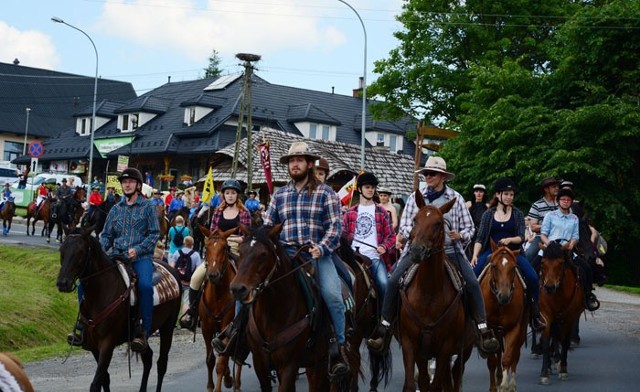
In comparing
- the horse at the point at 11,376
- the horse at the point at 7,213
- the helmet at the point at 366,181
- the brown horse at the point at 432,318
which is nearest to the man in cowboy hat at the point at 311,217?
the brown horse at the point at 432,318

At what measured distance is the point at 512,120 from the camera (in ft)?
106

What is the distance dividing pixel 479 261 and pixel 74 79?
10069cm

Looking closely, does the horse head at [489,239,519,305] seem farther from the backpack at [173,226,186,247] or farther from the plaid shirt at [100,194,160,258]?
the backpack at [173,226,186,247]

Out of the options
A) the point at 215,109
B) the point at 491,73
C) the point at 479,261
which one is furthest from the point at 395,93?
the point at 479,261

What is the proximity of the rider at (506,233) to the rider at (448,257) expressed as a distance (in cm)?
206

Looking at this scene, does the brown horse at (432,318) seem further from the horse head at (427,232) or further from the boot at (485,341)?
the boot at (485,341)

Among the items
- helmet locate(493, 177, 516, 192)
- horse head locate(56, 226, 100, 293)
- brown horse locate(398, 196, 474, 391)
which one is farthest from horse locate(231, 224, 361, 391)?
helmet locate(493, 177, 516, 192)

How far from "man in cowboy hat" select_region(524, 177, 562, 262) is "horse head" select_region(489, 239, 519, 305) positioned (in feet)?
7.90

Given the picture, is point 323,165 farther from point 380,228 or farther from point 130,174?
point 130,174

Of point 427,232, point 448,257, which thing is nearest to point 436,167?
point 448,257

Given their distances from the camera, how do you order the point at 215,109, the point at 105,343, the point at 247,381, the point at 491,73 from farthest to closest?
the point at 215,109 < the point at 491,73 < the point at 247,381 < the point at 105,343

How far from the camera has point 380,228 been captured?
41.5 feet

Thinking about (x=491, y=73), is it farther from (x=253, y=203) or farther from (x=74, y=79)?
(x=74, y=79)

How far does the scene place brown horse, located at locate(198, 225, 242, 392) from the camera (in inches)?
442
